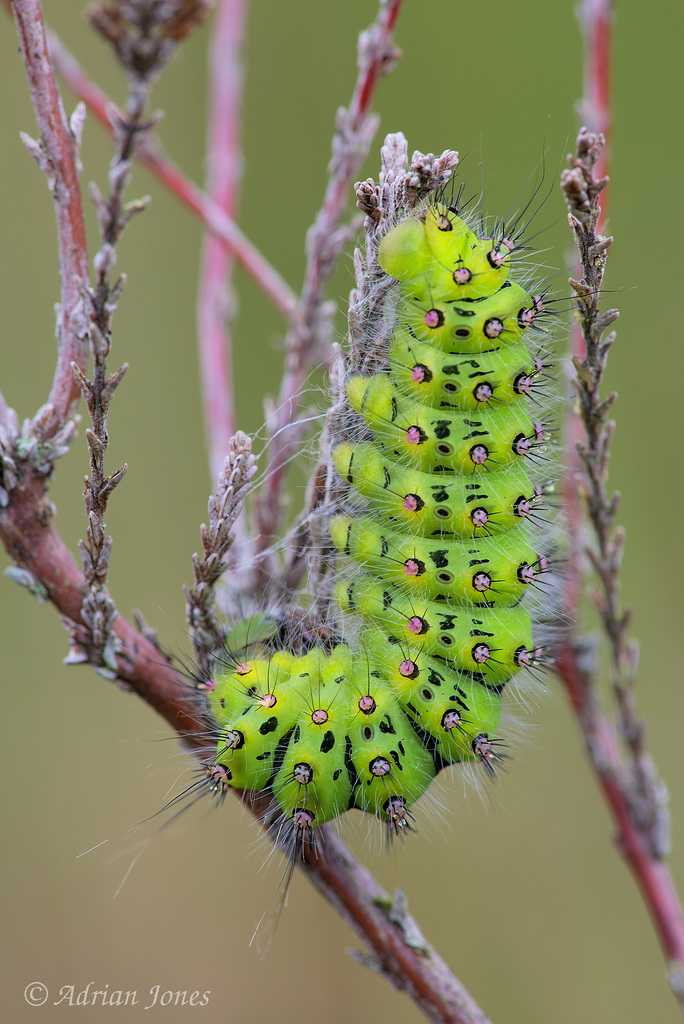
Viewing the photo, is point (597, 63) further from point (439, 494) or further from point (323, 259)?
point (439, 494)

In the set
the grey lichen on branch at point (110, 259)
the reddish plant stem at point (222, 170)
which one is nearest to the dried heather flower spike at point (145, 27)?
the grey lichen on branch at point (110, 259)

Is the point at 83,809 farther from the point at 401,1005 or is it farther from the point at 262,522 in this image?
the point at 262,522

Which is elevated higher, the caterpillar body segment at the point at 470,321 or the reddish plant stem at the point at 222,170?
the reddish plant stem at the point at 222,170

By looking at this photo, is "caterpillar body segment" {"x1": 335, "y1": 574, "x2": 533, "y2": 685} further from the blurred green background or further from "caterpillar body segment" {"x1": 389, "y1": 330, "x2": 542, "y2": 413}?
the blurred green background

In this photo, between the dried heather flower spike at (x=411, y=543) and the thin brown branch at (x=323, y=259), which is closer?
the dried heather flower spike at (x=411, y=543)

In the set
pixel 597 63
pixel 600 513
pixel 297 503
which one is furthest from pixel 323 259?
pixel 297 503

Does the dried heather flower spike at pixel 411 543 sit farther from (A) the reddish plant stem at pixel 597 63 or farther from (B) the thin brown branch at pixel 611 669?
(A) the reddish plant stem at pixel 597 63

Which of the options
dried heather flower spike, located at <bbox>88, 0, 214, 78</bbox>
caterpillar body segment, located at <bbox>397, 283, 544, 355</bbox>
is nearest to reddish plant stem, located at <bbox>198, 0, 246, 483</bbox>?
caterpillar body segment, located at <bbox>397, 283, 544, 355</bbox>
